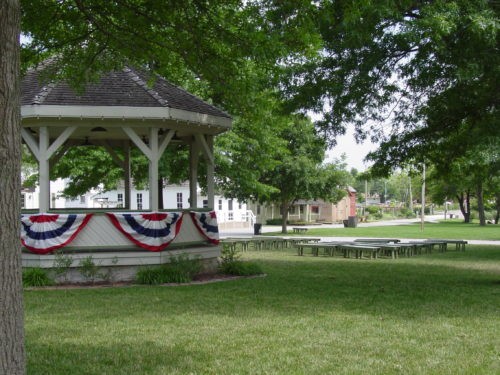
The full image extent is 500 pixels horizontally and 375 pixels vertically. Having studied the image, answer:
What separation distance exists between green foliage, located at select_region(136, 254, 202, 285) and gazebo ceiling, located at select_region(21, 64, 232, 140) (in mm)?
3180

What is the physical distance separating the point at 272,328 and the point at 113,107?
750 cm

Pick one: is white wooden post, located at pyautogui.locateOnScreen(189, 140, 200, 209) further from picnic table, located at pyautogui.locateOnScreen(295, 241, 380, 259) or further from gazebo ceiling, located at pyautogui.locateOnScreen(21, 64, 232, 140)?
picnic table, located at pyautogui.locateOnScreen(295, 241, 380, 259)

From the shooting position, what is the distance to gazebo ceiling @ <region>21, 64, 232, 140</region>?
1400 centimetres

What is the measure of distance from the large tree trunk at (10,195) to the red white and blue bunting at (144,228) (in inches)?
384

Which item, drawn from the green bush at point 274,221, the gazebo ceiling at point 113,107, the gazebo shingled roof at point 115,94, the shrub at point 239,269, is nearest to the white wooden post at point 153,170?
the gazebo ceiling at point 113,107

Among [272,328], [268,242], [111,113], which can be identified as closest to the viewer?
[272,328]

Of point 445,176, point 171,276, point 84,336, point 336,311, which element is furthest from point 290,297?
point 445,176

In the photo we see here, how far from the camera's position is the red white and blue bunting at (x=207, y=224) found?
1580 cm

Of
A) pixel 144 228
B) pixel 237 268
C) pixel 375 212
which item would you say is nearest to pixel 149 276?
pixel 144 228

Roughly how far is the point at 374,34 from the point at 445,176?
218 inches

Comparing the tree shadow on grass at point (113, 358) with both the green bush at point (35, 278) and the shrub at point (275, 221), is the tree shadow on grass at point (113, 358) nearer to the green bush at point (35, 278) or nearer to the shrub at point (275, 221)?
the green bush at point (35, 278)

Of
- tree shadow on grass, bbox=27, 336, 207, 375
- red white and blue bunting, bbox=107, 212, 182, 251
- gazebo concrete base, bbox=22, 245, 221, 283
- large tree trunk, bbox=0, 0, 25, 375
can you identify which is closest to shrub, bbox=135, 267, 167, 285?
gazebo concrete base, bbox=22, 245, 221, 283

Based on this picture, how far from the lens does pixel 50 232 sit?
1412cm

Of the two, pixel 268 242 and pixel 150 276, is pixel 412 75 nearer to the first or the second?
pixel 150 276
